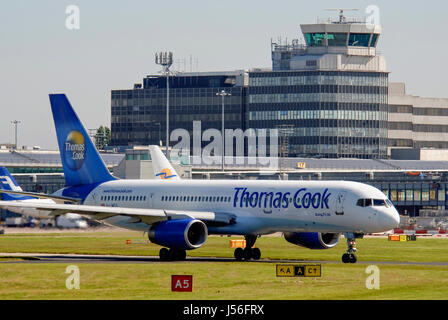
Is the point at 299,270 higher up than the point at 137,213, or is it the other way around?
the point at 137,213

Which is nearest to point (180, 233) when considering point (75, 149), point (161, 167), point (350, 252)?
point (350, 252)

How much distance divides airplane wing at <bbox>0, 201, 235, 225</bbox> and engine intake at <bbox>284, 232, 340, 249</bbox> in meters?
4.48

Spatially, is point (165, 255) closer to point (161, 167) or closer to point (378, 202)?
point (378, 202)

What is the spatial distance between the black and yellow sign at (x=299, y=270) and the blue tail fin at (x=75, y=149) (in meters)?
30.4

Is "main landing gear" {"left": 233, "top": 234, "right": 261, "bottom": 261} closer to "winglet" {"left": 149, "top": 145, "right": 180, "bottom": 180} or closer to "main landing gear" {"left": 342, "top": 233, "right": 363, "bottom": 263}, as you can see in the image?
"main landing gear" {"left": 342, "top": 233, "right": 363, "bottom": 263}

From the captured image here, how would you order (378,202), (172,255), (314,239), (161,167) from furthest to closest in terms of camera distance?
1. (161,167)
2. (314,239)
3. (172,255)
4. (378,202)

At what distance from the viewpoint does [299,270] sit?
5266cm

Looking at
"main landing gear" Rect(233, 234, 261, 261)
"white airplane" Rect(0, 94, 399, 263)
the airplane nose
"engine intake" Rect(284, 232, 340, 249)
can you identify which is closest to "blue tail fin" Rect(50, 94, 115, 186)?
"white airplane" Rect(0, 94, 399, 263)

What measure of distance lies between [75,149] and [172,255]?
1544 centimetres

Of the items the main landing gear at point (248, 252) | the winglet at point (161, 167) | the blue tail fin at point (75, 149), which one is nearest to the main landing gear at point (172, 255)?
the main landing gear at point (248, 252)

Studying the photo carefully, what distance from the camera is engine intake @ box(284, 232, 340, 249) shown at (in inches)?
2781
